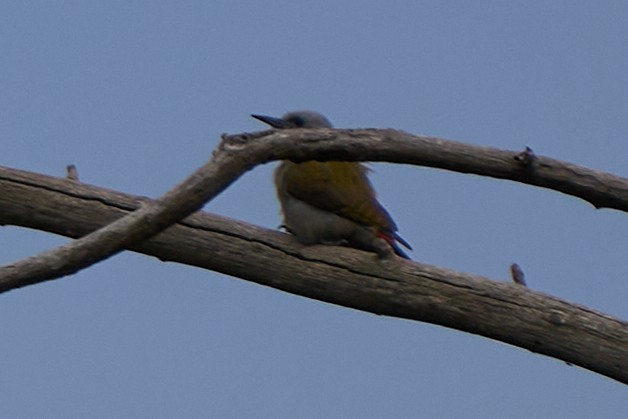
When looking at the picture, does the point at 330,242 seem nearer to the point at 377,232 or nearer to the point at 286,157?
the point at 377,232

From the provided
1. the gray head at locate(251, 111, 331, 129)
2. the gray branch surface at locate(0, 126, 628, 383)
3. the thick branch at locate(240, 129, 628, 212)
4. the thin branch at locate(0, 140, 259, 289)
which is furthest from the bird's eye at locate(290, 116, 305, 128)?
the thin branch at locate(0, 140, 259, 289)

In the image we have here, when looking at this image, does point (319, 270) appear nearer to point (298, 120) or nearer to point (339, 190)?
point (339, 190)

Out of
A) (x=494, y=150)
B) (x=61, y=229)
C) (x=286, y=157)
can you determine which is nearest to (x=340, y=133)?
(x=286, y=157)

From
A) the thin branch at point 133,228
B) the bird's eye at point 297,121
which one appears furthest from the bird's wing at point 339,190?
the thin branch at point 133,228

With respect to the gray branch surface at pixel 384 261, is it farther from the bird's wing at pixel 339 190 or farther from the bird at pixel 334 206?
the bird's wing at pixel 339 190

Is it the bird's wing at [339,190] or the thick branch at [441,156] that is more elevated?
the bird's wing at [339,190]

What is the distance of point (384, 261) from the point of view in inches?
227

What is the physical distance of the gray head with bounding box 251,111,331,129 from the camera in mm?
6926

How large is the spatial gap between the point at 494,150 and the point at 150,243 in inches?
56.3

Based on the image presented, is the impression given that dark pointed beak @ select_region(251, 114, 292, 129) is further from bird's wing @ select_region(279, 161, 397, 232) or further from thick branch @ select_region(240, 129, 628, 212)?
thick branch @ select_region(240, 129, 628, 212)

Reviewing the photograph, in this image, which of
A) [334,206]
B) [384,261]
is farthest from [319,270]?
[334,206]

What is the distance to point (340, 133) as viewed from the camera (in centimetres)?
508

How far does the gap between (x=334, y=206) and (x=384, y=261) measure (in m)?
0.79

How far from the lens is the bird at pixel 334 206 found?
20.8 feet
